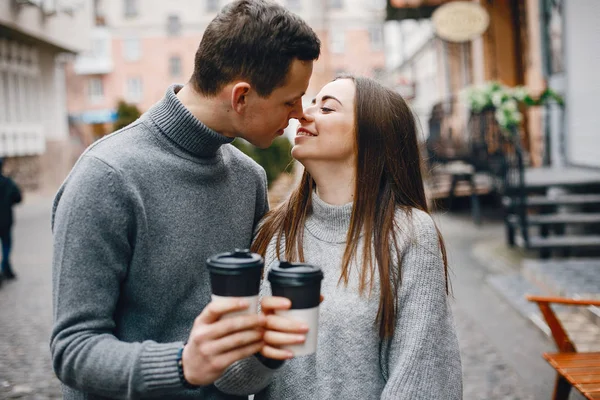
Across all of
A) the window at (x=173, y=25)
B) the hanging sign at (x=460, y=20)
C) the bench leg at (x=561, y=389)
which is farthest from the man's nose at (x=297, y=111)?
the window at (x=173, y=25)

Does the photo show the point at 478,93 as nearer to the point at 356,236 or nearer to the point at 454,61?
the point at 356,236

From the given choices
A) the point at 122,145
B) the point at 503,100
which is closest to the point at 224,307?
the point at 122,145

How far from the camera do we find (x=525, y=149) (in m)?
13.0

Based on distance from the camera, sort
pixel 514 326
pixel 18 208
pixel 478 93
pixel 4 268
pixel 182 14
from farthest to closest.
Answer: pixel 182 14 < pixel 18 208 < pixel 478 93 < pixel 4 268 < pixel 514 326

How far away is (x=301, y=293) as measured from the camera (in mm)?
1354

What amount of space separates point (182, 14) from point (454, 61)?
32591 millimetres

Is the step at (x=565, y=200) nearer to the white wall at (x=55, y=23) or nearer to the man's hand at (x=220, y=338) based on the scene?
the man's hand at (x=220, y=338)

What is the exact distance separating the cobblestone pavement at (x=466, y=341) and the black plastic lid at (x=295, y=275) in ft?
4.77

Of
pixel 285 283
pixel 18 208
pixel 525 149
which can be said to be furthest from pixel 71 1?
pixel 285 283

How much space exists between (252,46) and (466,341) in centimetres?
427

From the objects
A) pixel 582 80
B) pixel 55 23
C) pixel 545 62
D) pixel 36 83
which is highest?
pixel 55 23

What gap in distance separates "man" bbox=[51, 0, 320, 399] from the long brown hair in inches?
7.0

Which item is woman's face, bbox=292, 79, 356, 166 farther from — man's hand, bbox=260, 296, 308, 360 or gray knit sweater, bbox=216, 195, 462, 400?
man's hand, bbox=260, 296, 308, 360

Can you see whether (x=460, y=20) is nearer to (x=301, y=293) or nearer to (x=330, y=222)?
(x=330, y=222)
